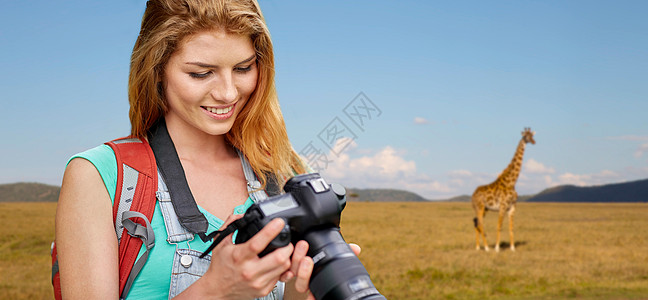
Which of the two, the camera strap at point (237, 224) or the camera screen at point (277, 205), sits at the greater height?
the camera screen at point (277, 205)

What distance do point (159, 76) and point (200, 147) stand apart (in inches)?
14.8

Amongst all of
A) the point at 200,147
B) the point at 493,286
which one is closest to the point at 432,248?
the point at 493,286

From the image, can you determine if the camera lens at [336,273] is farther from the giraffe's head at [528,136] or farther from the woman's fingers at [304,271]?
the giraffe's head at [528,136]

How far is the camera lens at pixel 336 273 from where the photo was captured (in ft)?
5.14

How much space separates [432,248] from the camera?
48.2 feet

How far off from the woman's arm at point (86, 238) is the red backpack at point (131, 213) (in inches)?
1.2

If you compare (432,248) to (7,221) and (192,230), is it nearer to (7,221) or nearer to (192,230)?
(192,230)

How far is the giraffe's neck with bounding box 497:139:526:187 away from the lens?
16703 mm

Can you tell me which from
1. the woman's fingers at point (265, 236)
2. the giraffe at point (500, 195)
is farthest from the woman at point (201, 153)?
the giraffe at point (500, 195)

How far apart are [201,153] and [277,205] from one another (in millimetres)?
903

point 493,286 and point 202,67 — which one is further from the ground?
point 202,67

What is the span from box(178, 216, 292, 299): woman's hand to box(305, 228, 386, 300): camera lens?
0.10 m

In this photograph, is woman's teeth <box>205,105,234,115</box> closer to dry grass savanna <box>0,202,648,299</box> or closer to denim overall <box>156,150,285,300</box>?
denim overall <box>156,150,285,300</box>

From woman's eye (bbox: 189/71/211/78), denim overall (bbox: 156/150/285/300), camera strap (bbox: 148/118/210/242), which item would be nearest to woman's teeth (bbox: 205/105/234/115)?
woman's eye (bbox: 189/71/211/78)
